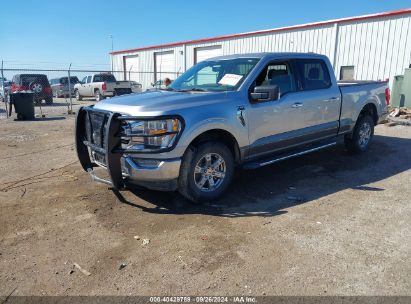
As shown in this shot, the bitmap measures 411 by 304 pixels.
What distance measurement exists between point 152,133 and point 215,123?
822 mm

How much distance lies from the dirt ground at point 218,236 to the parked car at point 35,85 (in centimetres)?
1613

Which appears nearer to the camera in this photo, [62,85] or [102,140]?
[102,140]

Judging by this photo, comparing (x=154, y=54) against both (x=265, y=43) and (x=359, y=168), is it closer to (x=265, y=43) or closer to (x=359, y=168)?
(x=265, y=43)

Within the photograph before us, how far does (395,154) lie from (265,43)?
46.9 feet

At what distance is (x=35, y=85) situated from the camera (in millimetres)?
20609

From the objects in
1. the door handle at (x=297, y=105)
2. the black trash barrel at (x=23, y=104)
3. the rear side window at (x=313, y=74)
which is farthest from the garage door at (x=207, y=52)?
the door handle at (x=297, y=105)

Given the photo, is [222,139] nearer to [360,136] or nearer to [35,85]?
[360,136]

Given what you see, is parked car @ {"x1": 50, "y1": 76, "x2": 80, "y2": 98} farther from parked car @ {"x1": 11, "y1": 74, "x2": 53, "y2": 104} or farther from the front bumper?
the front bumper

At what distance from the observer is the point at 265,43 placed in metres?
20.2

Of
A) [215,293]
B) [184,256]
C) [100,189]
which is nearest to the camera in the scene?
[215,293]

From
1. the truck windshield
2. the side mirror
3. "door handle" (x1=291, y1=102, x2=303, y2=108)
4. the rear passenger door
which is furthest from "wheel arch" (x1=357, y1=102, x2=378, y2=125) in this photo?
the side mirror

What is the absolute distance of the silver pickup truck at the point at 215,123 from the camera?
13.4 ft

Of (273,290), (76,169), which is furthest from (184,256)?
(76,169)

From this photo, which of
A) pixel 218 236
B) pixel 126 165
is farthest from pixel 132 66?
pixel 218 236
